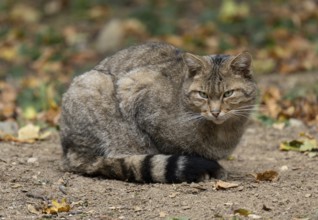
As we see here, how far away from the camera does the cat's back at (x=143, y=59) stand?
21.6 feet

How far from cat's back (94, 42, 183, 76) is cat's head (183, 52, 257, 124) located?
0.44 metres

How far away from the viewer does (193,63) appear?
612 centimetres

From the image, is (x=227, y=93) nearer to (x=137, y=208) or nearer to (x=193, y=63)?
(x=193, y=63)

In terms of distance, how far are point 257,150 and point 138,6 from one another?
7.80 metres

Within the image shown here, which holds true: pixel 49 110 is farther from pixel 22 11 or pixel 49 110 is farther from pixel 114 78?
pixel 22 11

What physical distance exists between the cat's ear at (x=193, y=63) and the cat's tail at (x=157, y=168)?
75cm

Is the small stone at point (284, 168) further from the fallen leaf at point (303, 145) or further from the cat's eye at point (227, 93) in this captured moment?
the cat's eye at point (227, 93)

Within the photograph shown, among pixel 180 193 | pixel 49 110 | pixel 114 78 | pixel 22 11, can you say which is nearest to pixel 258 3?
pixel 22 11

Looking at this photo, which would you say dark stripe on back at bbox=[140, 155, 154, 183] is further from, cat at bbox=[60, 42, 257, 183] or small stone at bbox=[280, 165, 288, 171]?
small stone at bbox=[280, 165, 288, 171]

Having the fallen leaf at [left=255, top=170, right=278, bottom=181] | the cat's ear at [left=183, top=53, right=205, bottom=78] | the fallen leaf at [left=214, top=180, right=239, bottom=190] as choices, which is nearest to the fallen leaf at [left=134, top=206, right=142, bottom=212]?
the fallen leaf at [left=214, top=180, right=239, bottom=190]

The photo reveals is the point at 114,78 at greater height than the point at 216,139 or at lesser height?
greater

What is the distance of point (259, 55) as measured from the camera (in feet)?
38.6

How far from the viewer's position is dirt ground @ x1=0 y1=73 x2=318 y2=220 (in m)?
5.14

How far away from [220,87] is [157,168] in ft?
2.76
